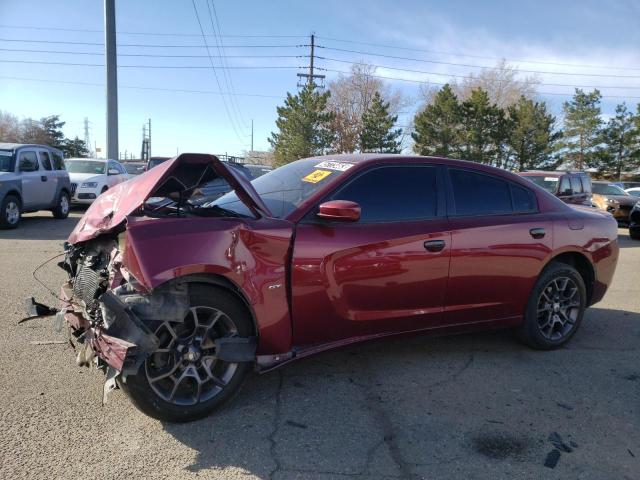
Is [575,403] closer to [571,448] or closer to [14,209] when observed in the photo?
[571,448]

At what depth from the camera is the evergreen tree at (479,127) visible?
39031 millimetres

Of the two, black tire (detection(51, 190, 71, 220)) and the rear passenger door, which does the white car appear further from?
the rear passenger door

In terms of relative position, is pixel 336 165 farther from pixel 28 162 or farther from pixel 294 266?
pixel 28 162

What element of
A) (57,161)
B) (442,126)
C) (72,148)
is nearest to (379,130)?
(442,126)

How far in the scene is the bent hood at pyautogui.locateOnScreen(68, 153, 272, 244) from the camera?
3.19 metres

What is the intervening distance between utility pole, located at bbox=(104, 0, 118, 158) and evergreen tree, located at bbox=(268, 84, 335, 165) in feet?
64.7

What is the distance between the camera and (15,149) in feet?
38.6

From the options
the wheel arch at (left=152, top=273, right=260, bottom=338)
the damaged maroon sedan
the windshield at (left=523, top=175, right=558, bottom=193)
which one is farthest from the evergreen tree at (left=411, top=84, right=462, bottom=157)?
the wheel arch at (left=152, top=273, right=260, bottom=338)

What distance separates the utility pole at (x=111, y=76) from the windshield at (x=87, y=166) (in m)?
5.59

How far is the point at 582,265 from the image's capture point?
16.0ft

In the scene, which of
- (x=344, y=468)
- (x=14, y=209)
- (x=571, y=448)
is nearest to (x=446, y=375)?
(x=571, y=448)

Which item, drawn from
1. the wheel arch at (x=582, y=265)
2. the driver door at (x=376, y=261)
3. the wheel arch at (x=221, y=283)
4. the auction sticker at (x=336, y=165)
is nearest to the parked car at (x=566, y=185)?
the wheel arch at (x=582, y=265)

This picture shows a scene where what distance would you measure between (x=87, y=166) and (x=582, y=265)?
16.1 metres

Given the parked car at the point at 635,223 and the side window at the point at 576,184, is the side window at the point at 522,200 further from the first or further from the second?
the parked car at the point at 635,223
